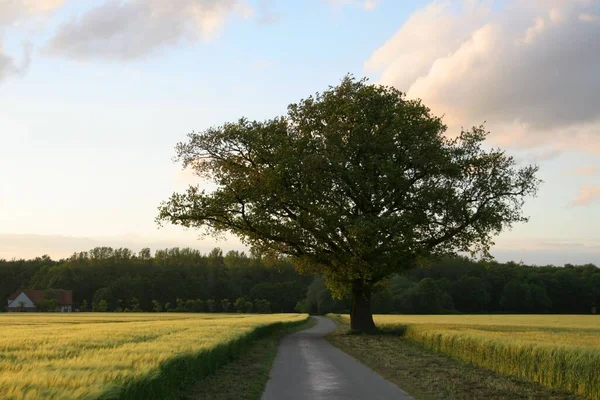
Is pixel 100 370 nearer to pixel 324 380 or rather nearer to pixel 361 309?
pixel 324 380

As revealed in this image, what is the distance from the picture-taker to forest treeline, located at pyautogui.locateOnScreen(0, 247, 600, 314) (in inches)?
4562

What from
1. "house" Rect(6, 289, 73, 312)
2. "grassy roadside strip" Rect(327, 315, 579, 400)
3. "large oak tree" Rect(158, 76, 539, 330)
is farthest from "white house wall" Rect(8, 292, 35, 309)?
"grassy roadside strip" Rect(327, 315, 579, 400)

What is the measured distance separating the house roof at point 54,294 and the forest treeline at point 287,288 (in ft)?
11.5

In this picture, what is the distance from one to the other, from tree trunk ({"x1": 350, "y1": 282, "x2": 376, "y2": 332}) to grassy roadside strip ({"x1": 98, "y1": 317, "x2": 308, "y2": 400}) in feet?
57.5

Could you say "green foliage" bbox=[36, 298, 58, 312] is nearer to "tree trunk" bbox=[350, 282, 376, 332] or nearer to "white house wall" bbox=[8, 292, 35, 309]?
"white house wall" bbox=[8, 292, 35, 309]

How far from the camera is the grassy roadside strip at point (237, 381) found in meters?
14.2

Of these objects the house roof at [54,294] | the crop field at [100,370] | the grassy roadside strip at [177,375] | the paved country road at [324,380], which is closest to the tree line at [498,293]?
the house roof at [54,294]

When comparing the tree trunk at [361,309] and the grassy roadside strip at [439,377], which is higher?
the tree trunk at [361,309]

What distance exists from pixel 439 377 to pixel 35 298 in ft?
417

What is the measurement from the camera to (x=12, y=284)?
5709 inches

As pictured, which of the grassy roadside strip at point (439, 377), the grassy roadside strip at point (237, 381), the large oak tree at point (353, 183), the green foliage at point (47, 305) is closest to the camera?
the grassy roadside strip at point (237, 381)

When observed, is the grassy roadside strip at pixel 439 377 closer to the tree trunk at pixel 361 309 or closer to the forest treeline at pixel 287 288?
the tree trunk at pixel 361 309

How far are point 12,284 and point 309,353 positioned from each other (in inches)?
5456

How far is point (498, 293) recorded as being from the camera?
122625 mm
